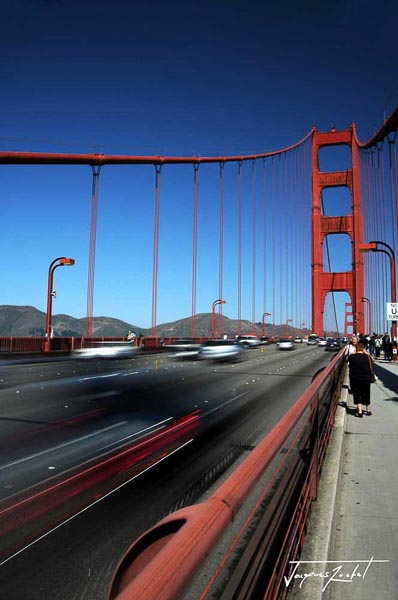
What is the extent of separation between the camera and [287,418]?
106 inches

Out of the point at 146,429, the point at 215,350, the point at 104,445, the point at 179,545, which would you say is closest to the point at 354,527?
the point at 179,545

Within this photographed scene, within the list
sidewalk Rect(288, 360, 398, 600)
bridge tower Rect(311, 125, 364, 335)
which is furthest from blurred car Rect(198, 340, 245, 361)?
bridge tower Rect(311, 125, 364, 335)

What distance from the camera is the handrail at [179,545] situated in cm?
103

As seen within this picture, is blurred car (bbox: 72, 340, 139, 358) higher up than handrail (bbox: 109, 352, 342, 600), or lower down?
lower down

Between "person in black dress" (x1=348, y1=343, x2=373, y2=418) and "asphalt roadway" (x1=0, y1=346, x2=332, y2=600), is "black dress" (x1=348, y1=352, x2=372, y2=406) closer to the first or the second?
"person in black dress" (x1=348, y1=343, x2=373, y2=418)

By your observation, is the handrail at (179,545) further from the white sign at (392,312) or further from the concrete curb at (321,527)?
the white sign at (392,312)

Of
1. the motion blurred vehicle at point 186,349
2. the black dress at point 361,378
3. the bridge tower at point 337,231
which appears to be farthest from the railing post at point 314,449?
the bridge tower at point 337,231

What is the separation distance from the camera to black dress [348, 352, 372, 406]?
25.0 ft

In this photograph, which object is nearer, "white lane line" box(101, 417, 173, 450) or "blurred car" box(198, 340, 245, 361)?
"white lane line" box(101, 417, 173, 450)

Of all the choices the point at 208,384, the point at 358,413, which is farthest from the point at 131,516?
the point at 208,384

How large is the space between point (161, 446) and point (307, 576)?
3.77 meters

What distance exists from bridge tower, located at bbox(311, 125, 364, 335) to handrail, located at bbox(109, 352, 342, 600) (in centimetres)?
6239

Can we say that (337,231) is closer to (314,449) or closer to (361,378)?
(361,378)
